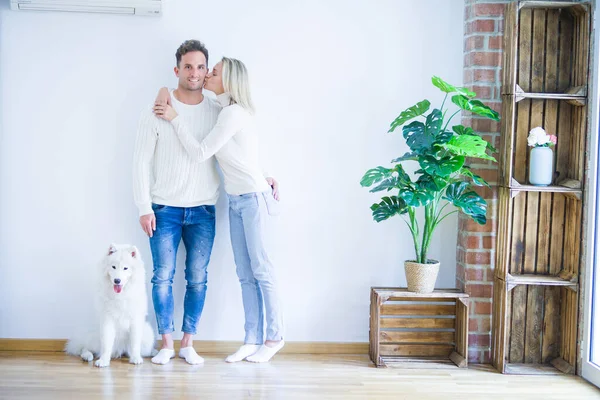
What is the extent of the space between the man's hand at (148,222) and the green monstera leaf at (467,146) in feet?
4.94

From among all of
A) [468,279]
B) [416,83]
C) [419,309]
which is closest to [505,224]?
[468,279]

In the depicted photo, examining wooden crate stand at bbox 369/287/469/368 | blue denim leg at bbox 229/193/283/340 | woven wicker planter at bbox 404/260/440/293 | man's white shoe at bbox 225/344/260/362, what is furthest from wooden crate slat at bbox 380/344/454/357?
man's white shoe at bbox 225/344/260/362

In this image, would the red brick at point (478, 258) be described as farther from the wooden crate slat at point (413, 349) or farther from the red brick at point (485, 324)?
the wooden crate slat at point (413, 349)

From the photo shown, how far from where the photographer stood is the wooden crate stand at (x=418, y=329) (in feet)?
12.1

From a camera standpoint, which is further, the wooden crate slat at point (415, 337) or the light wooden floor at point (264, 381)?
the wooden crate slat at point (415, 337)

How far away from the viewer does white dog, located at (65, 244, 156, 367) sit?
334 cm

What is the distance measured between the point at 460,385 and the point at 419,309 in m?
0.55

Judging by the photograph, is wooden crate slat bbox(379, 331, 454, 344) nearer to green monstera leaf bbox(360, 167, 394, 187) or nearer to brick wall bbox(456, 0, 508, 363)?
brick wall bbox(456, 0, 508, 363)

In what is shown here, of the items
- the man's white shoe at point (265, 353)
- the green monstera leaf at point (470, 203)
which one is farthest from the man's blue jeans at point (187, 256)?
the green monstera leaf at point (470, 203)

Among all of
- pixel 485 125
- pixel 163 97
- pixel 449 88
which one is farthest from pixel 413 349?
pixel 163 97

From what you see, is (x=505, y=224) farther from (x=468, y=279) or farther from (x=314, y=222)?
(x=314, y=222)

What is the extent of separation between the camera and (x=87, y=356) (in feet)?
11.5

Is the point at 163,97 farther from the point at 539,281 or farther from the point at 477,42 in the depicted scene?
the point at 539,281

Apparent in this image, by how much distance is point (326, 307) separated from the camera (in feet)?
12.5
